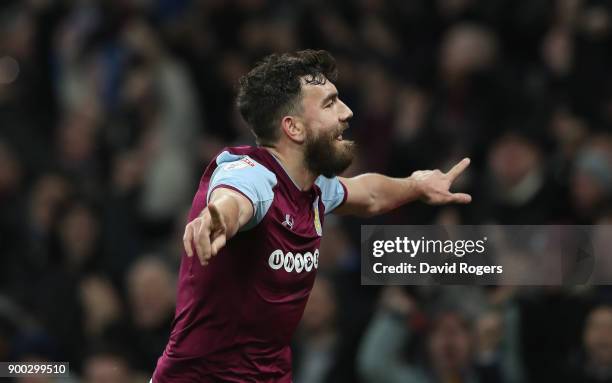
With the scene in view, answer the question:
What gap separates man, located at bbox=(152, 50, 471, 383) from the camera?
4.02m

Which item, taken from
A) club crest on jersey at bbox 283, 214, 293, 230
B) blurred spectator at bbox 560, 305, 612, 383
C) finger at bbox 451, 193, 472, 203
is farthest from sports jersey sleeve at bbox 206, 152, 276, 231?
blurred spectator at bbox 560, 305, 612, 383

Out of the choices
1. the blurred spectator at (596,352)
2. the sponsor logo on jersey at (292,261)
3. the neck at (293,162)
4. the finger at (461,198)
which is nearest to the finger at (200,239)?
the sponsor logo on jersey at (292,261)

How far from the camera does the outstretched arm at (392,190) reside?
4.65 meters

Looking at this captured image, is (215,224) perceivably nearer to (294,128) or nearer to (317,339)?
(294,128)

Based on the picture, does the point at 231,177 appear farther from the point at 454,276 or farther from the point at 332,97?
the point at 454,276

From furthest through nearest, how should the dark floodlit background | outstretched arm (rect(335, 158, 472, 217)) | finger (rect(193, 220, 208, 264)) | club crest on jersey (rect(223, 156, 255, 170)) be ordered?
the dark floodlit background, outstretched arm (rect(335, 158, 472, 217)), club crest on jersey (rect(223, 156, 255, 170)), finger (rect(193, 220, 208, 264))

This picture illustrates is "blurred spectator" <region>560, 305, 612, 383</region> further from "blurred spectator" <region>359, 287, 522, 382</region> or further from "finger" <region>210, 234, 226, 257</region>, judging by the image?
"finger" <region>210, 234, 226, 257</region>

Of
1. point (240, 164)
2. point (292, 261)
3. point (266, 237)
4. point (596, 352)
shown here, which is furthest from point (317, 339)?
point (240, 164)

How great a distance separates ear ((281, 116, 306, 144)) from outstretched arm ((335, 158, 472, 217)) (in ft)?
1.64

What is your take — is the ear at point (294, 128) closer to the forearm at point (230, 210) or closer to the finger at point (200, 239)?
the forearm at point (230, 210)

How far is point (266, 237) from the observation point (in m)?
4.02

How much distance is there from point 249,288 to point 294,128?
1.86ft

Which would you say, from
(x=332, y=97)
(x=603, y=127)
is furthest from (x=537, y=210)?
(x=332, y=97)

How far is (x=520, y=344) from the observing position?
585cm
